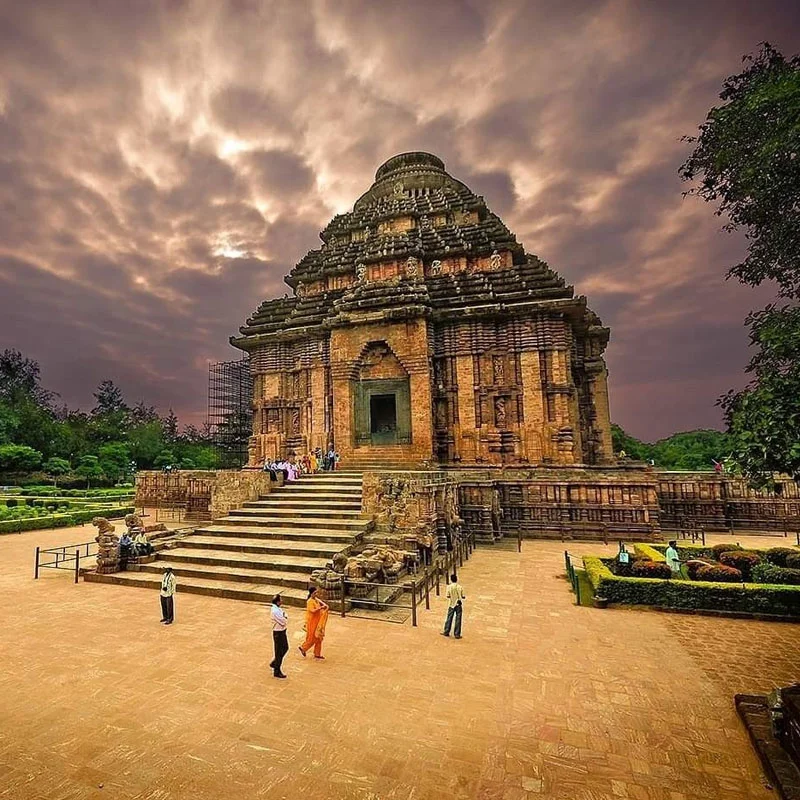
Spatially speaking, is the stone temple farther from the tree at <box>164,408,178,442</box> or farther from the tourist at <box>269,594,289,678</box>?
the tree at <box>164,408,178,442</box>

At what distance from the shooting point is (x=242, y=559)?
438 inches

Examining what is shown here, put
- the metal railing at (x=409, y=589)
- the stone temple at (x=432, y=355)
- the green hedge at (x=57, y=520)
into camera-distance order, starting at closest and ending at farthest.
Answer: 1. the metal railing at (x=409, y=589)
2. the stone temple at (x=432, y=355)
3. the green hedge at (x=57, y=520)

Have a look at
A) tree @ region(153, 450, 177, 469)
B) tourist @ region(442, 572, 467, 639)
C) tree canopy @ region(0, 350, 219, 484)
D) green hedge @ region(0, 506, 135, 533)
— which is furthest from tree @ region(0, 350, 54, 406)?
tourist @ region(442, 572, 467, 639)

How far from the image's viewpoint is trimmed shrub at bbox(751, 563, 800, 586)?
29.7 feet

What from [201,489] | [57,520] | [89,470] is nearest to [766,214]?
[201,489]

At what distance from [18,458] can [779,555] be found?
51282 mm

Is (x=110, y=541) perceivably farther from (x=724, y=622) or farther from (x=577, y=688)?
(x=724, y=622)

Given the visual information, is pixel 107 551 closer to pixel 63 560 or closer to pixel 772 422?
pixel 63 560

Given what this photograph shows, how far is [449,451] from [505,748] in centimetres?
1582

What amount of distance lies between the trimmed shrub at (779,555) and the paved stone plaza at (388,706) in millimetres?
3634

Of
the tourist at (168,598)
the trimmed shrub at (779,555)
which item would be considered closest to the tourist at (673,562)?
the trimmed shrub at (779,555)

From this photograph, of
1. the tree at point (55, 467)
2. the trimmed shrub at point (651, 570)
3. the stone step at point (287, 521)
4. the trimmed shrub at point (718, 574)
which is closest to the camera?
the trimmed shrub at point (718, 574)

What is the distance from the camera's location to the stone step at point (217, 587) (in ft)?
31.0

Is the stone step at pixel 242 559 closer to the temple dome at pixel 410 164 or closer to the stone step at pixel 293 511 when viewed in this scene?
the stone step at pixel 293 511
